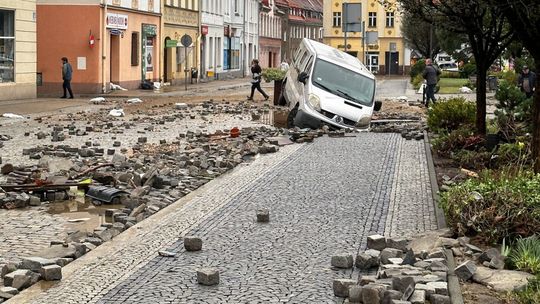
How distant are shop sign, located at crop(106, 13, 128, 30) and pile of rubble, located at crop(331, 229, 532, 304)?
38710 mm

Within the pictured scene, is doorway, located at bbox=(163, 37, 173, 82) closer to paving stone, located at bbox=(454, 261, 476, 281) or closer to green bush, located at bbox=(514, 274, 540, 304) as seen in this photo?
paving stone, located at bbox=(454, 261, 476, 281)

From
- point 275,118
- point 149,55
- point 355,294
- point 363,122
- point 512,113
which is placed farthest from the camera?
point 149,55

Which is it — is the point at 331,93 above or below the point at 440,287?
above

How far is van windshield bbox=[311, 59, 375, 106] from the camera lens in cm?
2477

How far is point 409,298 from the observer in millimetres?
7016

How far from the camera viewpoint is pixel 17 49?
36.6 m

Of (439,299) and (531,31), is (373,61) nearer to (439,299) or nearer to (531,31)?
(531,31)

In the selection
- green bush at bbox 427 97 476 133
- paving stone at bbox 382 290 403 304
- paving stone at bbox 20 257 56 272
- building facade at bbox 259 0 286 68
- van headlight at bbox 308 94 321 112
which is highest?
building facade at bbox 259 0 286 68

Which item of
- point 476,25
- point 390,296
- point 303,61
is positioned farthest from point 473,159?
point 303,61

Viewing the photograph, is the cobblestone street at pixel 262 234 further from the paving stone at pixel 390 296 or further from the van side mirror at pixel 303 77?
the van side mirror at pixel 303 77

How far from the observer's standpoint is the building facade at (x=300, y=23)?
113150 millimetres

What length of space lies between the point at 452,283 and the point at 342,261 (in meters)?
1.07

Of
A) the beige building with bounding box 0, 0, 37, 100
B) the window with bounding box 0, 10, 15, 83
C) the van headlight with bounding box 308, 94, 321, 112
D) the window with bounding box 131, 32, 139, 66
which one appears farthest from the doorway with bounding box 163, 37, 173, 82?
the van headlight with bounding box 308, 94, 321, 112

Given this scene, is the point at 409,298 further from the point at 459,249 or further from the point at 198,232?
the point at 198,232
